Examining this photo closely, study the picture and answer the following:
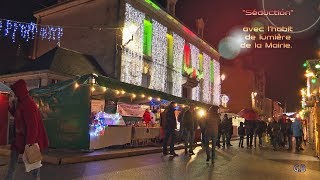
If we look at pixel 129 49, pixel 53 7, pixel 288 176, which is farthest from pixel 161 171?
pixel 53 7

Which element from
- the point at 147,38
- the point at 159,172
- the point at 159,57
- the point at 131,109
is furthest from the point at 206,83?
the point at 159,172

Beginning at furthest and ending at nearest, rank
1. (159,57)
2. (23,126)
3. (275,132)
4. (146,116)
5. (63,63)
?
(159,57) → (275,132) → (63,63) → (146,116) → (23,126)

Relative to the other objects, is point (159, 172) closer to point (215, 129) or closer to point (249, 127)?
point (215, 129)

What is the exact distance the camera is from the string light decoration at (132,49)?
926 inches

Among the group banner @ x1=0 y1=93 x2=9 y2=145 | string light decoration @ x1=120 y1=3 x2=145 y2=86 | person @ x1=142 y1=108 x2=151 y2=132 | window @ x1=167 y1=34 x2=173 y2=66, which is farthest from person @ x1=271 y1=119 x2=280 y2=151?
banner @ x1=0 y1=93 x2=9 y2=145

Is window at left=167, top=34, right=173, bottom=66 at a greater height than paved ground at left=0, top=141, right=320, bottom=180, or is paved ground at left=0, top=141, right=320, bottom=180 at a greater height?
window at left=167, top=34, right=173, bottom=66

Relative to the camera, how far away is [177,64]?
102ft

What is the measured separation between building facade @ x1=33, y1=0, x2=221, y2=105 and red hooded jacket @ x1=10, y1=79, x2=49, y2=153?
17489 millimetres

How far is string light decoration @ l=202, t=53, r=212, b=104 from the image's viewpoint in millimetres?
37688

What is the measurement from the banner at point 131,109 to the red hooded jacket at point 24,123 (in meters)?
14.2

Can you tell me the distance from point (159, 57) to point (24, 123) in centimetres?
2284

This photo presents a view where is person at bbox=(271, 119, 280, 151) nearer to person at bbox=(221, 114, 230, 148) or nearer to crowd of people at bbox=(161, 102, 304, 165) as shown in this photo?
crowd of people at bbox=(161, 102, 304, 165)

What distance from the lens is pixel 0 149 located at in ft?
42.4

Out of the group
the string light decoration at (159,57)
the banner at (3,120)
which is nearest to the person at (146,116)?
the string light decoration at (159,57)
